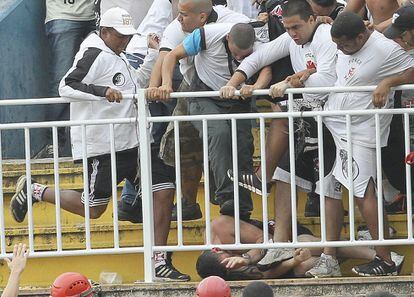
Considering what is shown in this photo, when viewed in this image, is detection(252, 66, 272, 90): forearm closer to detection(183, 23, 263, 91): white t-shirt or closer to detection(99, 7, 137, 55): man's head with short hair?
detection(183, 23, 263, 91): white t-shirt

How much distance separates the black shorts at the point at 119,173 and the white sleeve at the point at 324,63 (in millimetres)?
1328

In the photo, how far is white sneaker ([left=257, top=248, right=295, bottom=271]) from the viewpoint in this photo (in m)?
11.2

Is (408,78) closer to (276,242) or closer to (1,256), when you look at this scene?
(276,242)

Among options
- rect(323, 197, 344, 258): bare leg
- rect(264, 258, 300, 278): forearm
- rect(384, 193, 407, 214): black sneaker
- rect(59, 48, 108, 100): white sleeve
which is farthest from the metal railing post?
rect(384, 193, 407, 214): black sneaker

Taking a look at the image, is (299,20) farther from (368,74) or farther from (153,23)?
(153,23)

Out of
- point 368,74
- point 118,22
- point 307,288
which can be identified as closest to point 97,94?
point 118,22

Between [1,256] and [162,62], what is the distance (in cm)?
193

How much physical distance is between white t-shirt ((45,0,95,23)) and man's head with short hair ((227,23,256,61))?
8.81 ft

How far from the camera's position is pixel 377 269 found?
1115cm

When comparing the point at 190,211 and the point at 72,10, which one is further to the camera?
the point at 72,10

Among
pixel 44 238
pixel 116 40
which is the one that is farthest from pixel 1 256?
pixel 116 40

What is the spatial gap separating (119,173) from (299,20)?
5.91 ft

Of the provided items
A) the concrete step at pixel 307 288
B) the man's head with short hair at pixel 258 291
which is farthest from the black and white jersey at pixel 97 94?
the man's head with short hair at pixel 258 291

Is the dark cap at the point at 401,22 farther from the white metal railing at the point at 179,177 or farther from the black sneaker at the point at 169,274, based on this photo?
the black sneaker at the point at 169,274
